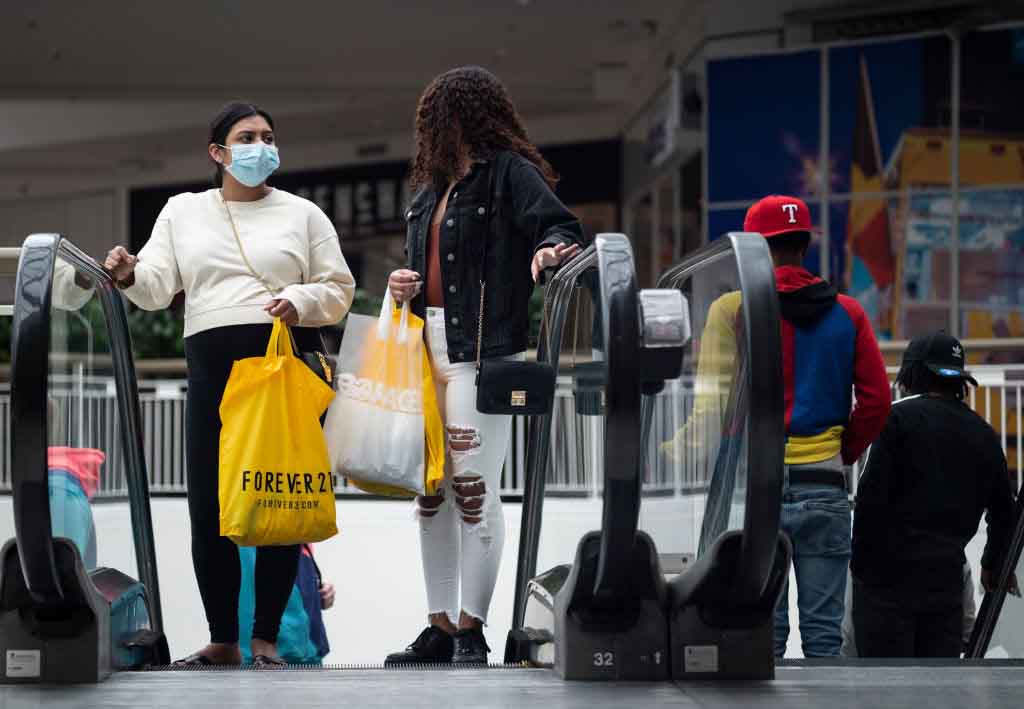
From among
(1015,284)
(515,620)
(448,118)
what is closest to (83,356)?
(448,118)

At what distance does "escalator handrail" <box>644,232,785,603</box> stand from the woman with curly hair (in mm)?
1014

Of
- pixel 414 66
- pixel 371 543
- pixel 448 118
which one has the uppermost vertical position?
pixel 414 66

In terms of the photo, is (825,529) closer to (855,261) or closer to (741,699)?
(741,699)

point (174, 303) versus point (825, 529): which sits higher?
point (174, 303)

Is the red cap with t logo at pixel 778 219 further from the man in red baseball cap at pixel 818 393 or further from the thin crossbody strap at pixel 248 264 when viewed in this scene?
the thin crossbody strap at pixel 248 264

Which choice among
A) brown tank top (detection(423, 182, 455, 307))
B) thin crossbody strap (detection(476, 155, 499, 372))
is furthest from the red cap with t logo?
brown tank top (detection(423, 182, 455, 307))

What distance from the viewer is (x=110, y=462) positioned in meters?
4.51

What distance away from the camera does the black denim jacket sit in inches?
171

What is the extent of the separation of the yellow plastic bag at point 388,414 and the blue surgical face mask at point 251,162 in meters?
0.53

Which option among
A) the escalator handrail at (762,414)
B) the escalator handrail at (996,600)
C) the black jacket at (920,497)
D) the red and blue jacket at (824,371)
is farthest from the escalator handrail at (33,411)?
the escalator handrail at (996,600)

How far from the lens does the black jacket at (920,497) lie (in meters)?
4.75

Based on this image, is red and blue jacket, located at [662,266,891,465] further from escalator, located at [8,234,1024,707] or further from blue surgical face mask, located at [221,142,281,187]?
blue surgical face mask, located at [221,142,281,187]

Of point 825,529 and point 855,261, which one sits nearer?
point 825,529

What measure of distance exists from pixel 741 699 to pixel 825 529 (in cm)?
118
